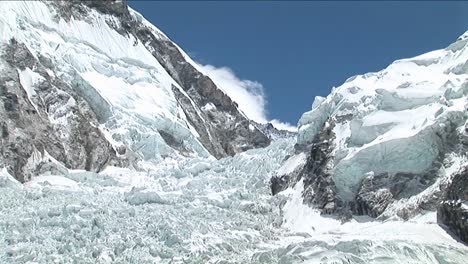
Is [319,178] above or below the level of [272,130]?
below

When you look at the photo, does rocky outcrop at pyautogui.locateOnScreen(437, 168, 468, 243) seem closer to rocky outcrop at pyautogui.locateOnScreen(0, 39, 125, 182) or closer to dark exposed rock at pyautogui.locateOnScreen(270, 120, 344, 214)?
dark exposed rock at pyautogui.locateOnScreen(270, 120, 344, 214)

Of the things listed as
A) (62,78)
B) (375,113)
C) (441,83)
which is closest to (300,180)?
(375,113)

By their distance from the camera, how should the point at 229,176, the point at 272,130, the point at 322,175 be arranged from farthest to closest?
the point at 272,130 → the point at 229,176 → the point at 322,175

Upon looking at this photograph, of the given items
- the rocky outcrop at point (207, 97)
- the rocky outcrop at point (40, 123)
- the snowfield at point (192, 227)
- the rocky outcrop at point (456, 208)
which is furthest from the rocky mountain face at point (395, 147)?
the rocky outcrop at point (207, 97)

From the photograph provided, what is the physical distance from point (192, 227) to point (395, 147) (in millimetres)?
12550

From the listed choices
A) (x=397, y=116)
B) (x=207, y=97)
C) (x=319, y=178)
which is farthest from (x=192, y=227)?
(x=207, y=97)

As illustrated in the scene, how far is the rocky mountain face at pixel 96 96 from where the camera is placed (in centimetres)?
5441

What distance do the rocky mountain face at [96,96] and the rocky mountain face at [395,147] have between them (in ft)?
61.3

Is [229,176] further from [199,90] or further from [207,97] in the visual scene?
[207,97]

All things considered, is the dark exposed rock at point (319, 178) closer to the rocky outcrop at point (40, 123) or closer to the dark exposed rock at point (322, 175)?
the dark exposed rock at point (322, 175)

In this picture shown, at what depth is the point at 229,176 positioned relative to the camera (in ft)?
168

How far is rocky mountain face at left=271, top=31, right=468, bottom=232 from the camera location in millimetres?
38219

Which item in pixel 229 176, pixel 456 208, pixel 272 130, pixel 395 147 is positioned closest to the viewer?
pixel 456 208

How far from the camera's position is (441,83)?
44.3 m
